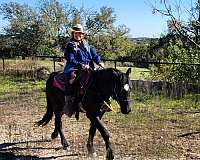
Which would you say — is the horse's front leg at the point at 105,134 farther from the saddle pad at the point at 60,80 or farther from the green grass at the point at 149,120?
the saddle pad at the point at 60,80

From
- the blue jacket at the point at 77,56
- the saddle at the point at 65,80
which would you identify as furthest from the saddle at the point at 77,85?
the blue jacket at the point at 77,56

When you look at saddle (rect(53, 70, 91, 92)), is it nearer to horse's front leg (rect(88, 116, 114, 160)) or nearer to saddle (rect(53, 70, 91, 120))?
saddle (rect(53, 70, 91, 120))

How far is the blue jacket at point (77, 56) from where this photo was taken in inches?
268

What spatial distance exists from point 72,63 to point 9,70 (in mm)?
12467

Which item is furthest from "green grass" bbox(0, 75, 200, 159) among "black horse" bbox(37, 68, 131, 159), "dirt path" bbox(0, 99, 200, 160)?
"black horse" bbox(37, 68, 131, 159)

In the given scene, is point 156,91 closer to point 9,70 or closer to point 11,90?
point 11,90

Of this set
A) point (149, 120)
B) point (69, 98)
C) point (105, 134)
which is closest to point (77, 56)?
point (69, 98)

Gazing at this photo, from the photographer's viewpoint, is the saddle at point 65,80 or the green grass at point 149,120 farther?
the green grass at point 149,120

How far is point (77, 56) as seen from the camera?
273 inches

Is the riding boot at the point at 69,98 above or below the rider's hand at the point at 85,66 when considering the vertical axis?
below

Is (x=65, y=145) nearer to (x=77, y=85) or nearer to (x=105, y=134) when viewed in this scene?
(x=77, y=85)

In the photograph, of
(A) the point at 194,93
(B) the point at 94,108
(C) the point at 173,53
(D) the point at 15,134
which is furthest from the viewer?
(C) the point at 173,53

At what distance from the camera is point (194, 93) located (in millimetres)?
12617

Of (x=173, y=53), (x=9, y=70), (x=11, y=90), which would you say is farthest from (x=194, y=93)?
(x=9, y=70)
